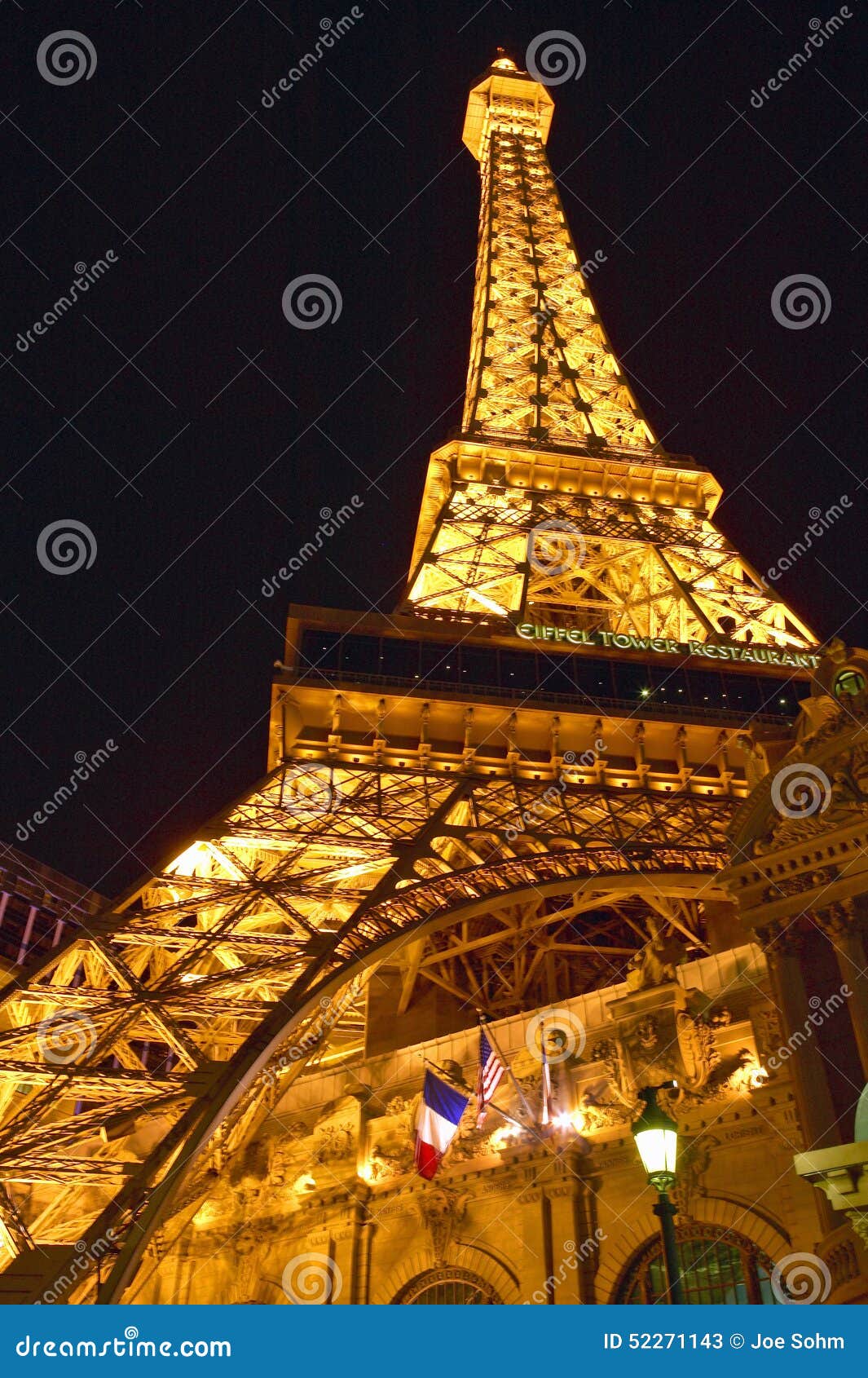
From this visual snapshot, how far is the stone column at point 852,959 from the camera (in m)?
19.1

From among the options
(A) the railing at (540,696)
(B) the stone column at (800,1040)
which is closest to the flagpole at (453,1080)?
(A) the railing at (540,696)

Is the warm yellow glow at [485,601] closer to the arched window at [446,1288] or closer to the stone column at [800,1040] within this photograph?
the arched window at [446,1288]

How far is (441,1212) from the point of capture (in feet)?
104

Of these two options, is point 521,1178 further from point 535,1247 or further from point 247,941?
point 247,941

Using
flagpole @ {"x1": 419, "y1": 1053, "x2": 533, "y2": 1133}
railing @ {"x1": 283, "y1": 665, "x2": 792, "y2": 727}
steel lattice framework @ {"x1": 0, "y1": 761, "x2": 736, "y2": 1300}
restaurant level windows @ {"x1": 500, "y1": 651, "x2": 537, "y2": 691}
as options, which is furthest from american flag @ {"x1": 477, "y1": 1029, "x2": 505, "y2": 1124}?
restaurant level windows @ {"x1": 500, "y1": 651, "x2": 537, "y2": 691}

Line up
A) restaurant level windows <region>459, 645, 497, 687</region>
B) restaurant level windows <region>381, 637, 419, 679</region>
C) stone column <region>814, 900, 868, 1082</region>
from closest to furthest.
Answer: stone column <region>814, 900, 868, 1082</region>, restaurant level windows <region>381, 637, 419, 679</region>, restaurant level windows <region>459, 645, 497, 687</region>

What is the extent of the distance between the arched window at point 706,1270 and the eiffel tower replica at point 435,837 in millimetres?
9192

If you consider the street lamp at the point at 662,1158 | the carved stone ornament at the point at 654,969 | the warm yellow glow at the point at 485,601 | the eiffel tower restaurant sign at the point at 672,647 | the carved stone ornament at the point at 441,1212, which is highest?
the warm yellow glow at the point at 485,601

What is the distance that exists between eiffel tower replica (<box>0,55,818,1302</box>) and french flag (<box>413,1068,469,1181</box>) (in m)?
3.42

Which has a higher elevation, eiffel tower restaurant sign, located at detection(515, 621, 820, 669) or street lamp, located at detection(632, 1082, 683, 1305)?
eiffel tower restaurant sign, located at detection(515, 621, 820, 669)

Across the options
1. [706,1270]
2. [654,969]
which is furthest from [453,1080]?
[706,1270]

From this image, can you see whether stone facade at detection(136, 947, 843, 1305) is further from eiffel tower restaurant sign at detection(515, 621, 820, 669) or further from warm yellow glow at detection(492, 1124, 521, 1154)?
eiffel tower restaurant sign at detection(515, 621, 820, 669)

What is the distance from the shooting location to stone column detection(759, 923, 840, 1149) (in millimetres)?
19250
